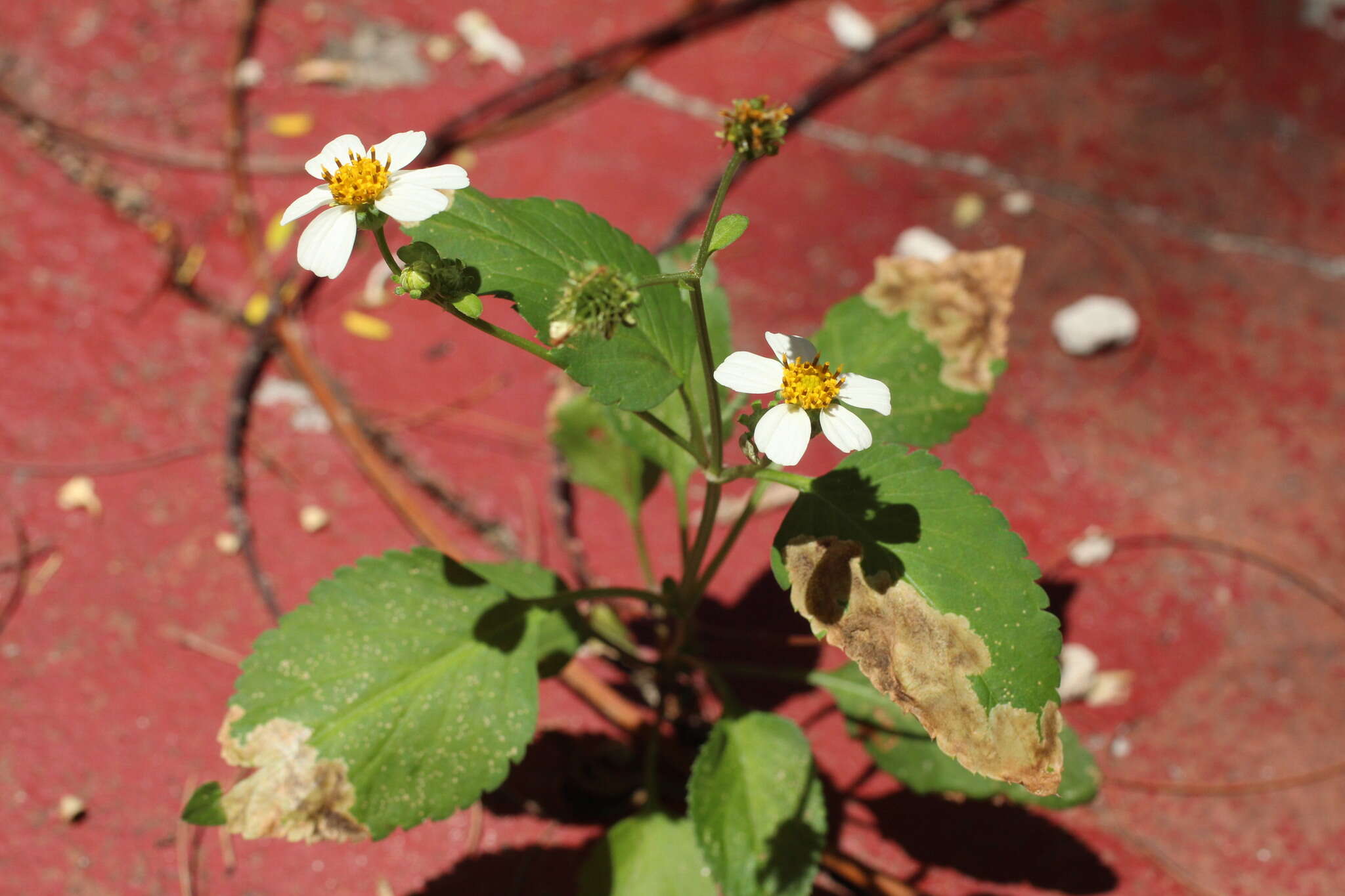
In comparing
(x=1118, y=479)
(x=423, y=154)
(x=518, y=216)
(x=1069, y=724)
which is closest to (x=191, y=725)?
(x=518, y=216)

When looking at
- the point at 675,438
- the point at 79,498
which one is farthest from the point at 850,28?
the point at 79,498

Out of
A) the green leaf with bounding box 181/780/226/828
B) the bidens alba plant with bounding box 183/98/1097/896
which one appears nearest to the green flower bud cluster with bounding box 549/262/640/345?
the bidens alba plant with bounding box 183/98/1097/896

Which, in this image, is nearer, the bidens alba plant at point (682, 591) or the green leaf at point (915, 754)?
the bidens alba plant at point (682, 591)

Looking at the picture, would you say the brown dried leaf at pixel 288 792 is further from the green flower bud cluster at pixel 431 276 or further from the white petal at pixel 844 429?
the white petal at pixel 844 429

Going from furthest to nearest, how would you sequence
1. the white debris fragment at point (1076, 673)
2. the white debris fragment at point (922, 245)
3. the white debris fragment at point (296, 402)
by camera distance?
the white debris fragment at point (922, 245) < the white debris fragment at point (296, 402) < the white debris fragment at point (1076, 673)

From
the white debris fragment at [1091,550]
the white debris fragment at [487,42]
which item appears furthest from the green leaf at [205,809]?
the white debris fragment at [487,42]

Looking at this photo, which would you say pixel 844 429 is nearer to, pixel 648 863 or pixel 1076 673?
pixel 648 863
